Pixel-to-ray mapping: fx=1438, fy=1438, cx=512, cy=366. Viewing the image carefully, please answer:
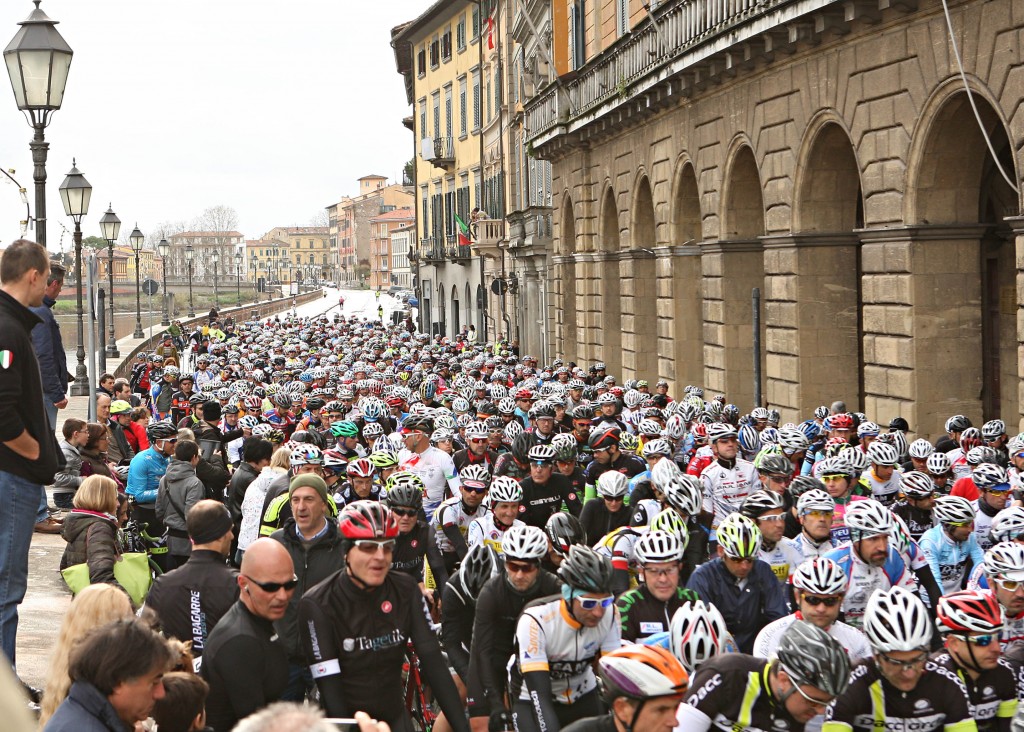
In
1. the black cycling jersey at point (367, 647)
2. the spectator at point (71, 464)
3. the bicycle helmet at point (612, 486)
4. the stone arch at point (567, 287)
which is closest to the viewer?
the black cycling jersey at point (367, 647)

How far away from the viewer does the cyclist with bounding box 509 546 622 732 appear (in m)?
6.63

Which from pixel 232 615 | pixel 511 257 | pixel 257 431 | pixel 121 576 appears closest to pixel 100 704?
pixel 232 615

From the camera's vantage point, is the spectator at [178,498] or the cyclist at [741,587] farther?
the spectator at [178,498]

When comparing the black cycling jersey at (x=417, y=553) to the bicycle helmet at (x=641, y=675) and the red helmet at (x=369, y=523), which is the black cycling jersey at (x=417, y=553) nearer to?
the red helmet at (x=369, y=523)

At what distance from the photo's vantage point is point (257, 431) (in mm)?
15320

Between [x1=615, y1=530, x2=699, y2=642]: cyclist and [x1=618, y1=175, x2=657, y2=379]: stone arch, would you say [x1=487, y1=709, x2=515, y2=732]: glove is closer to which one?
[x1=615, y1=530, x2=699, y2=642]: cyclist

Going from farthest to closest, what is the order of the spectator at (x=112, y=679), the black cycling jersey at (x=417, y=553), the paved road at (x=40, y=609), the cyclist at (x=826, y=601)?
1. the black cycling jersey at (x=417, y=553)
2. the paved road at (x=40, y=609)
3. the cyclist at (x=826, y=601)
4. the spectator at (x=112, y=679)

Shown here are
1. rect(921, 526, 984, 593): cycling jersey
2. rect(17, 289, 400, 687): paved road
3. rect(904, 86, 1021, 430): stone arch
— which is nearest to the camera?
rect(17, 289, 400, 687): paved road

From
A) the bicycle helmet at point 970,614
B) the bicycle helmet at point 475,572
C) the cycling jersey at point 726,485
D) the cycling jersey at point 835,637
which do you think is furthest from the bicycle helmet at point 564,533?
the cycling jersey at point 726,485

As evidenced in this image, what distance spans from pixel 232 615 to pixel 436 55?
232ft

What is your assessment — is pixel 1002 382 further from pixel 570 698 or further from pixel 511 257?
pixel 511 257

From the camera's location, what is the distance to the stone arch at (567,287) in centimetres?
3828

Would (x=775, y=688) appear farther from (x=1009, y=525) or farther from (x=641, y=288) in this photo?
(x=641, y=288)

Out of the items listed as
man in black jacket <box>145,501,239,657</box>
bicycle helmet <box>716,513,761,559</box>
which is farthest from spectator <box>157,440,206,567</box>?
bicycle helmet <box>716,513,761,559</box>
